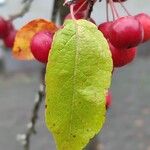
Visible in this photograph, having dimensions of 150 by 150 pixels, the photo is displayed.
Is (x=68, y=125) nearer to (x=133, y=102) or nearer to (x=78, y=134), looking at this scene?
(x=78, y=134)

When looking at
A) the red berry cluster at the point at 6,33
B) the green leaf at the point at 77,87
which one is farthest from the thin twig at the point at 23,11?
the green leaf at the point at 77,87

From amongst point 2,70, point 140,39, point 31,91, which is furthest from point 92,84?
point 2,70

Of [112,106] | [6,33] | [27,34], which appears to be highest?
[27,34]

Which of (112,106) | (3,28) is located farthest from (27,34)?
(112,106)

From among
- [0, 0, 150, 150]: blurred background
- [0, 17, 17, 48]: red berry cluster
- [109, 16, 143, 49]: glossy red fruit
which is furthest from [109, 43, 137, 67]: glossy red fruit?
[0, 0, 150, 150]: blurred background

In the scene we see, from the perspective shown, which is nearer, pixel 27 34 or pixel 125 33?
pixel 125 33

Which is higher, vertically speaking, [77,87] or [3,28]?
[77,87]

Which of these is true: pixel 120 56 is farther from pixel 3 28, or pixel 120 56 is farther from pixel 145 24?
Answer: pixel 3 28

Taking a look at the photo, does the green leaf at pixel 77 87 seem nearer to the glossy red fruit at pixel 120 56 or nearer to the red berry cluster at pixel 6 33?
the glossy red fruit at pixel 120 56
